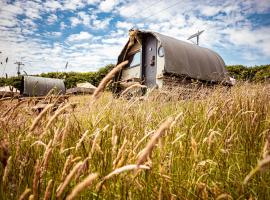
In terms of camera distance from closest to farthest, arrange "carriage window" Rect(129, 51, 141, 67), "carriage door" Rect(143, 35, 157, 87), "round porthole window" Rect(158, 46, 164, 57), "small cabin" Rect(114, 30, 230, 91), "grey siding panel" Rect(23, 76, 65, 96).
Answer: "small cabin" Rect(114, 30, 230, 91)
"round porthole window" Rect(158, 46, 164, 57)
"carriage door" Rect(143, 35, 157, 87)
"carriage window" Rect(129, 51, 141, 67)
"grey siding panel" Rect(23, 76, 65, 96)

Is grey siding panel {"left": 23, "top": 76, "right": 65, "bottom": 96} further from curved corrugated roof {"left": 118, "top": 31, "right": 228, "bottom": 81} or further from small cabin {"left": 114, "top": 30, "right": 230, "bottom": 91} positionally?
curved corrugated roof {"left": 118, "top": 31, "right": 228, "bottom": 81}

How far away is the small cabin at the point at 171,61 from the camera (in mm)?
13578

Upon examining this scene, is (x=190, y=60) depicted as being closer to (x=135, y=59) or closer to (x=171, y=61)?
(x=171, y=61)

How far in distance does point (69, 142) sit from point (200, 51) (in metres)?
14.6

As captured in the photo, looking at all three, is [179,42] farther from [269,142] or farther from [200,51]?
[269,142]

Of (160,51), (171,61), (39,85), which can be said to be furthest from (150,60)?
(39,85)

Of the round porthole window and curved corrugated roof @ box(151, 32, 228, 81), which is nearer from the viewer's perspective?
curved corrugated roof @ box(151, 32, 228, 81)

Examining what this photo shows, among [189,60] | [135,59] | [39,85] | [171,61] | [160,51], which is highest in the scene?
[160,51]

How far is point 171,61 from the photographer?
44.3ft

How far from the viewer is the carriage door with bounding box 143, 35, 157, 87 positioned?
1518 cm

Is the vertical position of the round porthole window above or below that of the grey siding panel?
above

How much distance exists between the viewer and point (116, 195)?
1523 millimetres

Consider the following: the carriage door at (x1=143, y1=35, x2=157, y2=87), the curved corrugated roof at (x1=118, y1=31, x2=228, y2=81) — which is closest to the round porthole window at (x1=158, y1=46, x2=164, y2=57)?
the curved corrugated roof at (x1=118, y1=31, x2=228, y2=81)

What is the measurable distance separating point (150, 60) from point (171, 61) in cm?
227
